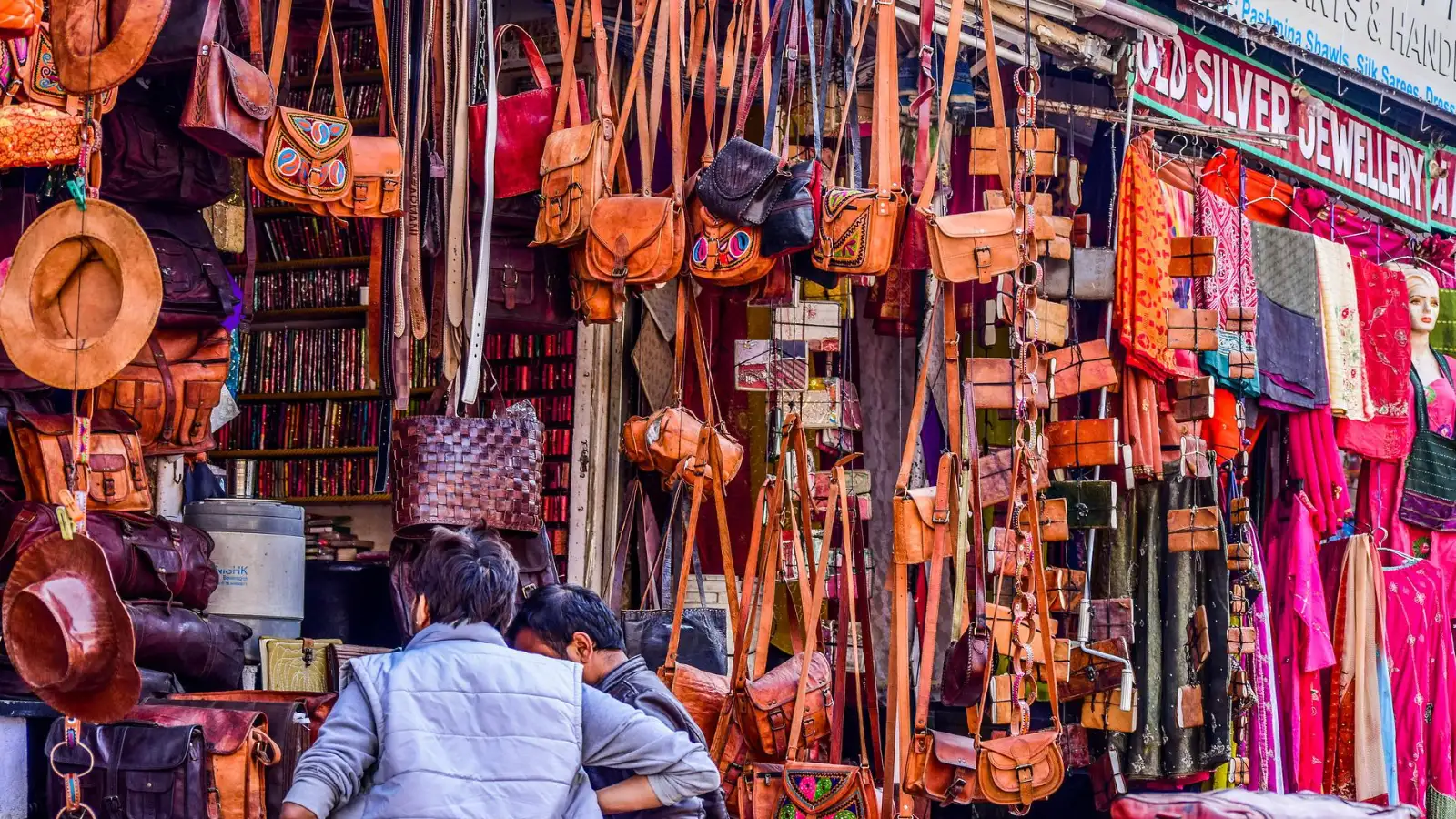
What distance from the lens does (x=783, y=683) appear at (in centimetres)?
536

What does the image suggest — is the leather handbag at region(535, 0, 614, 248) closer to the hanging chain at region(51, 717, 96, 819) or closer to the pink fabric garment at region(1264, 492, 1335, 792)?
the hanging chain at region(51, 717, 96, 819)

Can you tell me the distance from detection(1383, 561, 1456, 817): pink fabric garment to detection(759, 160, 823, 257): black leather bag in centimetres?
447

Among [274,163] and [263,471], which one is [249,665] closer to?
[274,163]

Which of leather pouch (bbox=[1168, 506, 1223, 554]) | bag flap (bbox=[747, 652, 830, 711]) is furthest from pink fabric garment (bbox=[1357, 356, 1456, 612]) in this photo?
bag flap (bbox=[747, 652, 830, 711])

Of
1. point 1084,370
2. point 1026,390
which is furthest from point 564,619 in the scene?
point 1084,370

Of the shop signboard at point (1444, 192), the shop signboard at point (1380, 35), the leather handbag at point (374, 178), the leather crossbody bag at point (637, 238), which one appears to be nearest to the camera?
the leather handbag at point (374, 178)

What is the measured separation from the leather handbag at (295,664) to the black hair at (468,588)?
6.22 ft

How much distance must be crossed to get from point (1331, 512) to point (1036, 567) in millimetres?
3346

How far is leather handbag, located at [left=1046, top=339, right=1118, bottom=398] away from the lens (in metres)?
6.59

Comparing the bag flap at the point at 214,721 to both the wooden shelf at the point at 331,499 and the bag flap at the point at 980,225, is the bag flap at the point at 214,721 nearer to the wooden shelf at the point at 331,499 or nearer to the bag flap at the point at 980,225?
the bag flap at the point at 980,225

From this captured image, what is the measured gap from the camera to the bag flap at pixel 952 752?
5.30m

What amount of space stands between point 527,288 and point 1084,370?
2073 mm

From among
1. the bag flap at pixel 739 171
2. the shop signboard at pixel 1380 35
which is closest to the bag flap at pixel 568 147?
the bag flap at pixel 739 171

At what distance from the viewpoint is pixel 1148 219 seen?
6949 millimetres
